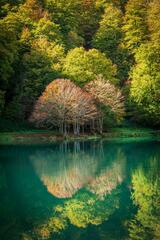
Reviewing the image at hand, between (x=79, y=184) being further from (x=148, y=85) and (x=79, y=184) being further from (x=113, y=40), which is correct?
(x=113, y=40)

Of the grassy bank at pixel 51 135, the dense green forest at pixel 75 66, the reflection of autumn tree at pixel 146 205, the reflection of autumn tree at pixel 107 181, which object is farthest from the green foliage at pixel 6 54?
the reflection of autumn tree at pixel 146 205

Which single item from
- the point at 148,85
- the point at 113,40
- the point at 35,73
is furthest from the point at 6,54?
→ the point at 113,40

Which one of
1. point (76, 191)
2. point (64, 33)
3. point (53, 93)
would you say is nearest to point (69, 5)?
point (64, 33)

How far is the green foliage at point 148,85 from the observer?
5641cm

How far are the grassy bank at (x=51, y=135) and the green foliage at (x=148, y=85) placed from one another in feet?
8.47

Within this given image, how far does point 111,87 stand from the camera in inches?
2082

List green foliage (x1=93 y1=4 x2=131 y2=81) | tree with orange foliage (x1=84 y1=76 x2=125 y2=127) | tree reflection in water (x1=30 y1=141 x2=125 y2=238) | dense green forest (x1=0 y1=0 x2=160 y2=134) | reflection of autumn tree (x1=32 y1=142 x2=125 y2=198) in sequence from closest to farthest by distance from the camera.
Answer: tree reflection in water (x1=30 y1=141 x2=125 y2=238)
reflection of autumn tree (x1=32 y1=142 x2=125 y2=198)
dense green forest (x1=0 y1=0 x2=160 y2=134)
tree with orange foliage (x1=84 y1=76 x2=125 y2=127)
green foliage (x1=93 y1=4 x2=131 y2=81)

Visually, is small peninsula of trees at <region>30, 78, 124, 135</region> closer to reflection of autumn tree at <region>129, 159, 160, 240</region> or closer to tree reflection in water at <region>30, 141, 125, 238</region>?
tree reflection in water at <region>30, 141, 125, 238</region>

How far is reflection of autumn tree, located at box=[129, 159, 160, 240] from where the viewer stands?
1194cm

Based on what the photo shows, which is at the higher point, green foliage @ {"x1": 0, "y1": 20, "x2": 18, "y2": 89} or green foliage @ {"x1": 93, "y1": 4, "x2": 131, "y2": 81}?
green foliage @ {"x1": 93, "y1": 4, "x2": 131, "y2": 81}

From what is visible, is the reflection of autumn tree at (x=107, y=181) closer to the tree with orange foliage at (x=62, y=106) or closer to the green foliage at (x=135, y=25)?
the tree with orange foliage at (x=62, y=106)

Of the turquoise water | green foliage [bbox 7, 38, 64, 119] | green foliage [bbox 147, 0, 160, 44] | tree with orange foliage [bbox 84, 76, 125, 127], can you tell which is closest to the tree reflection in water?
the turquoise water

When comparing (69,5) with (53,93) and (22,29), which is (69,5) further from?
(53,93)

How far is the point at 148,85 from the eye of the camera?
189ft
